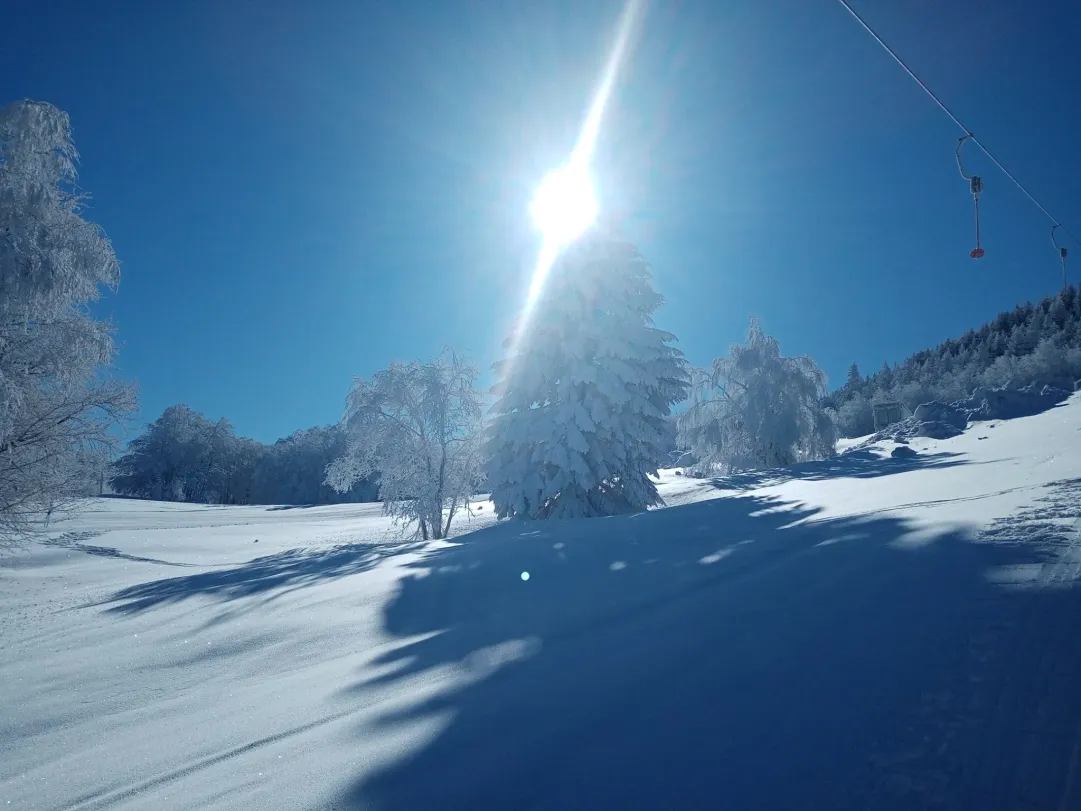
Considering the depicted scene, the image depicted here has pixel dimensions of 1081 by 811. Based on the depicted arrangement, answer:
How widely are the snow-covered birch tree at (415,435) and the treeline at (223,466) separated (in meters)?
34.5

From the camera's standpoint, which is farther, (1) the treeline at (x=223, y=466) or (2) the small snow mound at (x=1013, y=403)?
(1) the treeline at (x=223, y=466)

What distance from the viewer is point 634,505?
1409 centimetres

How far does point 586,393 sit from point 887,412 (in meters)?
53.8

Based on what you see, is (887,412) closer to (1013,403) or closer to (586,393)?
(1013,403)

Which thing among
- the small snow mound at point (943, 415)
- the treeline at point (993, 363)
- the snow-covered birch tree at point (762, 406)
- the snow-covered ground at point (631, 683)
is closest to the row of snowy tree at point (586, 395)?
the snow-covered ground at point (631, 683)

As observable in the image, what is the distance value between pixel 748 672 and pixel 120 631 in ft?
19.8

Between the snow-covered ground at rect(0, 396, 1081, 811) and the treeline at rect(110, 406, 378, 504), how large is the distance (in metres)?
49.6

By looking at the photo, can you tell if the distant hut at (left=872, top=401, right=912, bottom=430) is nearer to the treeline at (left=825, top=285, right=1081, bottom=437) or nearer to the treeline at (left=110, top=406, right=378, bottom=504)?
the treeline at (left=825, top=285, right=1081, bottom=437)

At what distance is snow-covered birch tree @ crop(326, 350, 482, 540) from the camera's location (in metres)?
18.7

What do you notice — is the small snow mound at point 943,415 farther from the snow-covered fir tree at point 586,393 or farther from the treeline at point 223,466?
the treeline at point 223,466

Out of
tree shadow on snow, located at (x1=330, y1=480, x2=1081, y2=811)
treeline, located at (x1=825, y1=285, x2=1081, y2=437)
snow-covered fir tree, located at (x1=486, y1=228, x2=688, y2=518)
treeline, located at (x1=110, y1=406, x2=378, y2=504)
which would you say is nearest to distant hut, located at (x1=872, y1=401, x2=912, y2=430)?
treeline, located at (x1=825, y1=285, x2=1081, y2=437)

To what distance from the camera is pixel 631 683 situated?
2.43 metres

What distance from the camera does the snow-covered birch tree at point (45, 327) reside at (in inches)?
325

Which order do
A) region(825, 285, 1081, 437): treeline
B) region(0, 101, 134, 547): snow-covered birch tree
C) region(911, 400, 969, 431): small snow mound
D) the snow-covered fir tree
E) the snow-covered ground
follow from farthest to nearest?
region(825, 285, 1081, 437): treeline → region(911, 400, 969, 431): small snow mound → the snow-covered fir tree → region(0, 101, 134, 547): snow-covered birch tree → the snow-covered ground
